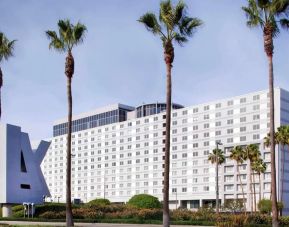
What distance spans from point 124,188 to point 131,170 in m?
6.58

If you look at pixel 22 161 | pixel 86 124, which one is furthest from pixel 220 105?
pixel 22 161

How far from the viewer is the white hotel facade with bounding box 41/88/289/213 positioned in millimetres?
139625

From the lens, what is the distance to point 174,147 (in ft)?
531

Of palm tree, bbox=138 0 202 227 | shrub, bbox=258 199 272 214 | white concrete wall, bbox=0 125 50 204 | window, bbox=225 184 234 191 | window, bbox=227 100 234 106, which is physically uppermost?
window, bbox=227 100 234 106

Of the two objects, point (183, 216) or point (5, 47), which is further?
point (183, 216)

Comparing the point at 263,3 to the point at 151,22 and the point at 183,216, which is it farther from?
the point at 183,216

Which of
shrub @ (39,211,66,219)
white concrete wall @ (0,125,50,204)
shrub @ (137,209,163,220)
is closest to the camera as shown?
shrub @ (39,211,66,219)

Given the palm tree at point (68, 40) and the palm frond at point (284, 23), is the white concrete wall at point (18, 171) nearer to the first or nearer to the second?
the palm tree at point (68, 40)

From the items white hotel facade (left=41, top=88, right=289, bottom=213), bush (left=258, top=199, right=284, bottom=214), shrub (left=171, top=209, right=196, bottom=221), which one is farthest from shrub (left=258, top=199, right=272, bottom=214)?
shrub (left=171, top=209, right=196, bottom=221)

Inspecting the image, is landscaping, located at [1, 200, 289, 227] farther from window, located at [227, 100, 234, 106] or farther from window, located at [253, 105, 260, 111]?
window, located at [227, 100, 234, 106]

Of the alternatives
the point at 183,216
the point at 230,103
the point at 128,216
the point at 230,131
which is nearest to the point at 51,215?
the point at 128,216

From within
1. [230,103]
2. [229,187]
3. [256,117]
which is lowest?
[229,187]

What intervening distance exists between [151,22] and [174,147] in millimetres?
127963

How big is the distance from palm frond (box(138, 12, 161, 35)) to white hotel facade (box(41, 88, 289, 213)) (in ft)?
339
